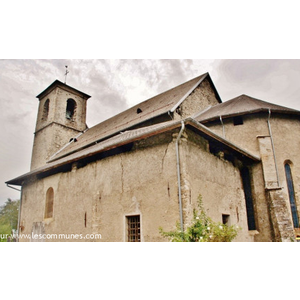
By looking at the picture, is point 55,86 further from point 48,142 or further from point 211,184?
point 211,184

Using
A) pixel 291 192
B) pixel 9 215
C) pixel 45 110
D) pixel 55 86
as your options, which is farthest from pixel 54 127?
pixel 291 192

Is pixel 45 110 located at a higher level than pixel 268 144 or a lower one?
higher

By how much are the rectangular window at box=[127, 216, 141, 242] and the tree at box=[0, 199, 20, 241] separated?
411 centimetres

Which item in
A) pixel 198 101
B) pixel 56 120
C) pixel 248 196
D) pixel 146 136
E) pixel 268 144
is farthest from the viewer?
pixel 56 120

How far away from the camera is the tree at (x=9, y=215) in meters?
9.41

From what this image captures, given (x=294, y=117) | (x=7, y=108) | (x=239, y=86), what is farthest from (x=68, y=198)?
(x=294, y=117)

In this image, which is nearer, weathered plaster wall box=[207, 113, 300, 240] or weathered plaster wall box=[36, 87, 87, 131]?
weathered plaster wall box=[207, 113, 300, 240]

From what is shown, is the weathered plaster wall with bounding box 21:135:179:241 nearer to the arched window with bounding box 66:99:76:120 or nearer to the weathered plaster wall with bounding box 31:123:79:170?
the weathered plaster wall with bounding box 31:123:79:170

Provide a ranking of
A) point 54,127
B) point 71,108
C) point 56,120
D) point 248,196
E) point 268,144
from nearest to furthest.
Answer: point 248,196 < point 268,144 < point 54,127 < point 56,120 < point 71,108

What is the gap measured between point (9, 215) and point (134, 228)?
5.94 metres

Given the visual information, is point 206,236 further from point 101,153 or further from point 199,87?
point 199,87

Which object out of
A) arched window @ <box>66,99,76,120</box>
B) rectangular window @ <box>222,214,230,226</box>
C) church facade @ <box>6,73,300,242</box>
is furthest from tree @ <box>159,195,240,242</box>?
arched window @ <box>66,99,76,120</box>

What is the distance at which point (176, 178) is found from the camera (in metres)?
6.78

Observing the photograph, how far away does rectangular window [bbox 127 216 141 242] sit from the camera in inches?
288
